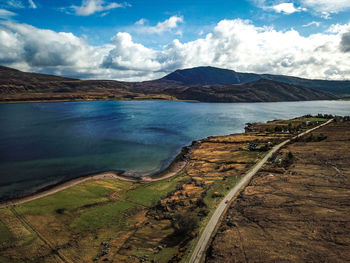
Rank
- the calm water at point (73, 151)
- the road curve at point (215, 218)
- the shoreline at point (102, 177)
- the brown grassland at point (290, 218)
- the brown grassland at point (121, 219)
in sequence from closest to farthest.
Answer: the brown grassland at point (290, 218) → the road curve at point (215, 218) → the brown grassland at point (121, 219) → the shoreline at point (102, 177) → the calm water at point (73, 151)

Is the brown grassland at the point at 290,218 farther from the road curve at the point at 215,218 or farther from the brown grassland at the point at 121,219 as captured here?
the road curve at the point at 215,218

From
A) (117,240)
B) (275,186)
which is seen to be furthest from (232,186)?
(117,240)

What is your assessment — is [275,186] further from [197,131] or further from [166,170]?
[197,131]

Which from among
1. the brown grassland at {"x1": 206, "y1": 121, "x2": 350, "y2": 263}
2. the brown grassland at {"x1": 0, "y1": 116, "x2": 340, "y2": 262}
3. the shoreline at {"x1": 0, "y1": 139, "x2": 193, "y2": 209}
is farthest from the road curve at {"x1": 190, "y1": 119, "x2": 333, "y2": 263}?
the shoreline at {"x1": 0, "y1": 139, "x2": 193, "y2": 209}

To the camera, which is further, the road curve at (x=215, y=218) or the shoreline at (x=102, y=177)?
the shoreline at (x=102, y=177)

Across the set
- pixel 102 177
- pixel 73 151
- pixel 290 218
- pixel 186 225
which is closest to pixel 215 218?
pixel 186 225

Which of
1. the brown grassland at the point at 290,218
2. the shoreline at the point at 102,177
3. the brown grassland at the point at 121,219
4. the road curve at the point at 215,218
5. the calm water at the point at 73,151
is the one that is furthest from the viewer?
the calm water at the point at 73,151

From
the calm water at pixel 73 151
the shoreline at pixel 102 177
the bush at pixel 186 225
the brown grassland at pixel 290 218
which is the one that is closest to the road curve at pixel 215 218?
the brown grassland at pixel 290 218

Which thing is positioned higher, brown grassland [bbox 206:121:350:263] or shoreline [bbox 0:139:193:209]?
brown grassland [bbox 206:121:350:263]

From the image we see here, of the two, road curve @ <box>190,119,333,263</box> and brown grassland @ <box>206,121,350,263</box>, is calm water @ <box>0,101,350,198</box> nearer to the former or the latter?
road curve @ <box>190,119,333,263</box>

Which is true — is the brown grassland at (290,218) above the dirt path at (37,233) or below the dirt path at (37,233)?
above
